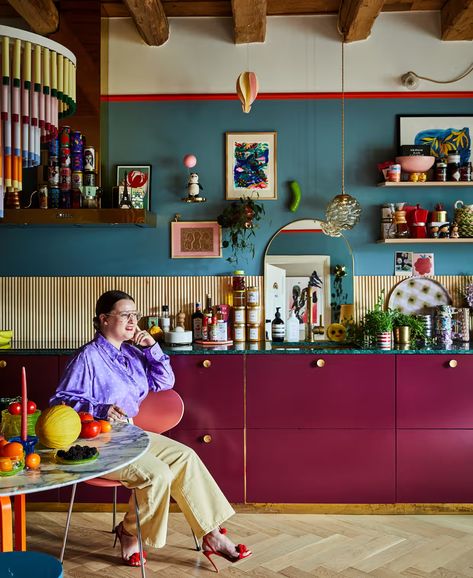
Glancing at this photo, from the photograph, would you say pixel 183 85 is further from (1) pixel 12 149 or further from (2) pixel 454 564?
(2) pixel 454 564

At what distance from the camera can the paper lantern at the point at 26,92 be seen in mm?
1861

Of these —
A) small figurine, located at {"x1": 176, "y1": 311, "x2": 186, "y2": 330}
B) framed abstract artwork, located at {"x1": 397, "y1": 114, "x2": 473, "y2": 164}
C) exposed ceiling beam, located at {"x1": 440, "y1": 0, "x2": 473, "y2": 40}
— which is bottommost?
small figurine, located at {"x1": 176, "y1": 311, "x2": 186, "y2": 330}

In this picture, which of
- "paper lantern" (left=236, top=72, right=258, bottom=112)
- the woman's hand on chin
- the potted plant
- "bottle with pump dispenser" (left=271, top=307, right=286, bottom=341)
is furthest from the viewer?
"bottle with pump dispenser" (left=271, top=307, right=286, bottom=341)

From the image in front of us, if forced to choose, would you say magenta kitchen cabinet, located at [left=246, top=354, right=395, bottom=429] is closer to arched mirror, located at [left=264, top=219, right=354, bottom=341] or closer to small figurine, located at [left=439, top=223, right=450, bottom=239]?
arched mirror, located at [left=264, top=219, right=354, bottom=341]

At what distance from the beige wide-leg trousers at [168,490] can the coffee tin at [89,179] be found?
1.65 meters

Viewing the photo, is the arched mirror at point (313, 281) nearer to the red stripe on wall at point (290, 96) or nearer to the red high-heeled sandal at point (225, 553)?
the red stripe on wall at point (290, 96)


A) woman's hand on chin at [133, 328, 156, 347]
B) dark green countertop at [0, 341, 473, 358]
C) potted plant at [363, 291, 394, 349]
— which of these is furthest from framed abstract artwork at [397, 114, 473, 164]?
woman's hand on chin at [133, 328, 156, 347]

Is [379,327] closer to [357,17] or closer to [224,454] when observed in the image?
[224,454]

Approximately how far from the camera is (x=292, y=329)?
423cm

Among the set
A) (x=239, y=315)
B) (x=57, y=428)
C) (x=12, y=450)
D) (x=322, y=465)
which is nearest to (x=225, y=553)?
(x=322, y=465)

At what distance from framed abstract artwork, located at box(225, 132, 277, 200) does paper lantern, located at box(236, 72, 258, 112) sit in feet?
1.20

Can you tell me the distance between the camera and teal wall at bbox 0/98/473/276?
425 centimetres

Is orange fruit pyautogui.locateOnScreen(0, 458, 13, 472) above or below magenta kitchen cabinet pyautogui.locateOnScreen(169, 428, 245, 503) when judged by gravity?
above

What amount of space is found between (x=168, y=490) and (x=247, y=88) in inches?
91.7
